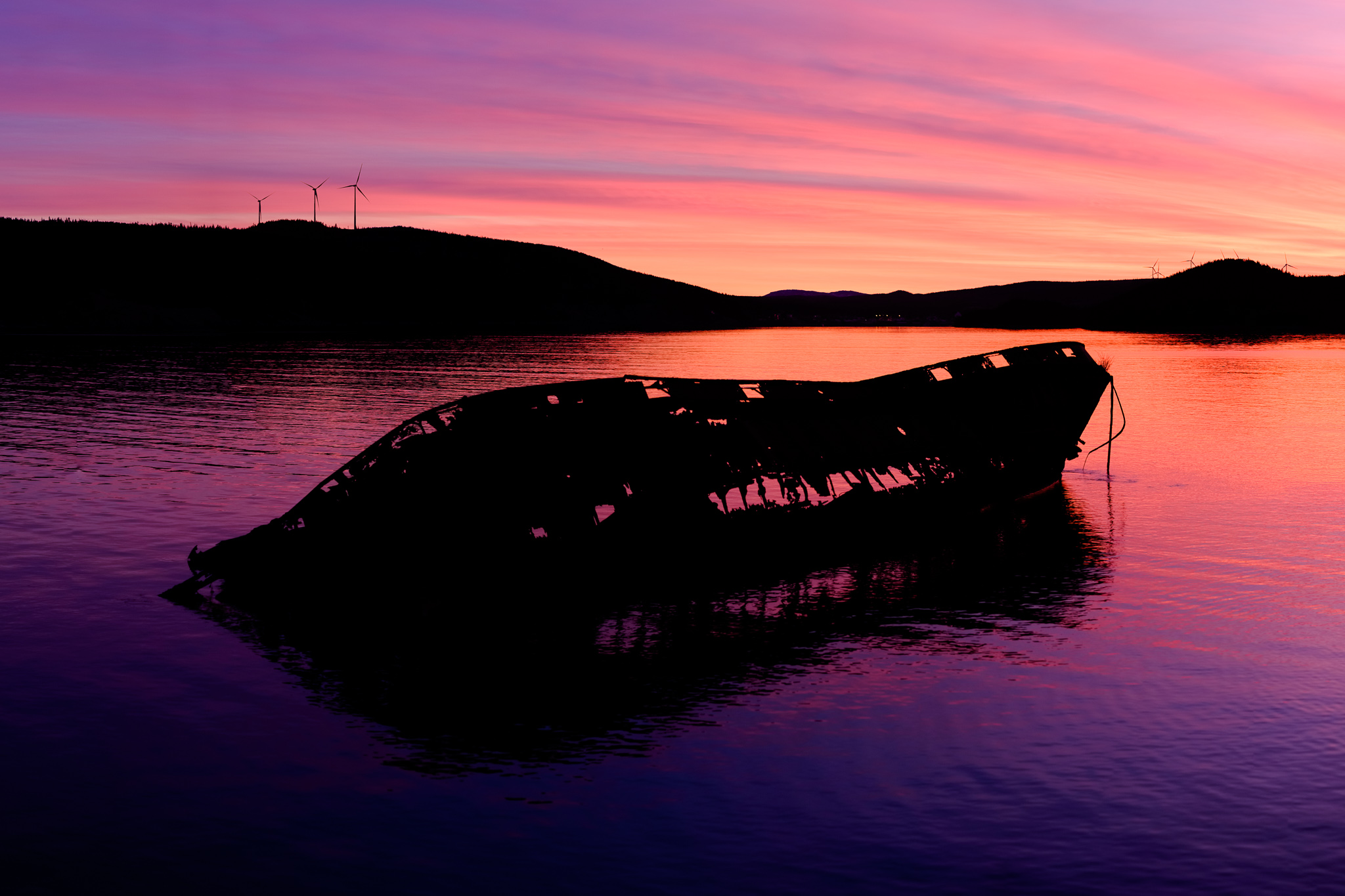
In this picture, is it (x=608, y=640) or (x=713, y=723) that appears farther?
(x=608, y=640)

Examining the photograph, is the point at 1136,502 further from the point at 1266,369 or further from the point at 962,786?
the point at 1266,369

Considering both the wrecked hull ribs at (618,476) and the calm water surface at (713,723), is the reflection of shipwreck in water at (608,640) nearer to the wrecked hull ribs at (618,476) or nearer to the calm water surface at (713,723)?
the calm water surface at (713,723)

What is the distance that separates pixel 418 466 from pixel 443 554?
200 cm

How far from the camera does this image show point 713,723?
53.1 ft

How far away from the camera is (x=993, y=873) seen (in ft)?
38.0

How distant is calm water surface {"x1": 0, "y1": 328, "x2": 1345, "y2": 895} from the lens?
39.3 feet

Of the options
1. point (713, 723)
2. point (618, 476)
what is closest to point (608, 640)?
point (713, 723)

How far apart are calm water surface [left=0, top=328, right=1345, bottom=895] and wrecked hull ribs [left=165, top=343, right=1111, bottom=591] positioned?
4.28 ft

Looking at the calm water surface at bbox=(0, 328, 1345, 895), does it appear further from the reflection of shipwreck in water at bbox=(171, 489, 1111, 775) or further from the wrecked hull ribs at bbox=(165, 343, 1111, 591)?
the wrecked hull ribs at bbox=(165, 343, 1111, 591)

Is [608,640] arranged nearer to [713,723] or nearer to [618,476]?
[713,723]

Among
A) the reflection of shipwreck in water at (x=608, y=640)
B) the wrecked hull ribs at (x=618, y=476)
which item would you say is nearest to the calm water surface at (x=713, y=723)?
the reflection of shipwreck in water at (x=608, y=640)

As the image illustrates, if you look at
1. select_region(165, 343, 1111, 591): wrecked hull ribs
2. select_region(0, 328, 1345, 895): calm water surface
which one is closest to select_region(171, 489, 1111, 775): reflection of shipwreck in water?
select_region(0, 328, 1345, 895): calm water surface

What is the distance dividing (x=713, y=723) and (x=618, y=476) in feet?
31.7

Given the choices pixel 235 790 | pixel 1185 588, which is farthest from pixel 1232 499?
pixel 235 790
